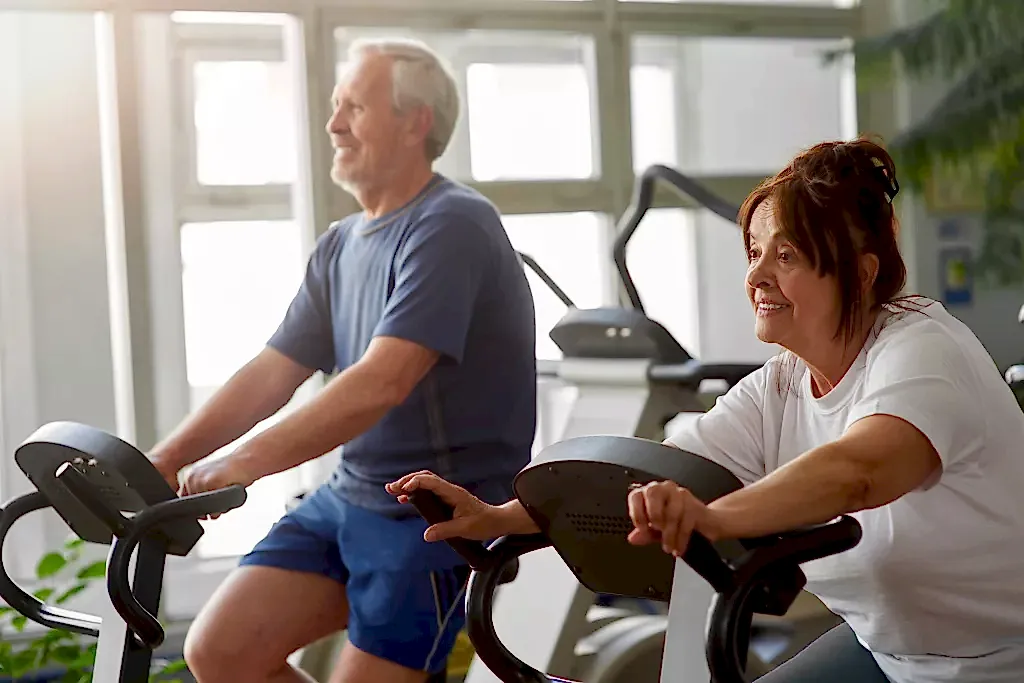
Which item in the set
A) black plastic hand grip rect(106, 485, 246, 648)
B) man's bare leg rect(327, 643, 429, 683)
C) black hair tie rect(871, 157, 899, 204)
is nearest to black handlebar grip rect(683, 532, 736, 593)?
black hair tie rect(871, 157, 899, 204)

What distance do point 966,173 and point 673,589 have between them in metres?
3.17

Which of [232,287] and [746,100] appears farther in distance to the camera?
[746,100]

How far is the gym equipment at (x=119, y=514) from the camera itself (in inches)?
68.5

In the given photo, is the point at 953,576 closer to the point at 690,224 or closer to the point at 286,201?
the point at 286,201

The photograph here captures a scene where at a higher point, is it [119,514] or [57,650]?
[119,514]

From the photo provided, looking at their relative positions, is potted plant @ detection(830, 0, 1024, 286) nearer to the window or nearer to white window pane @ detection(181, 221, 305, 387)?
the window

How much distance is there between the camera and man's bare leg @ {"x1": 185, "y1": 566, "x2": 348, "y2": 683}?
2029 mm

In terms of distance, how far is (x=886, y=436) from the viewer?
1.32m

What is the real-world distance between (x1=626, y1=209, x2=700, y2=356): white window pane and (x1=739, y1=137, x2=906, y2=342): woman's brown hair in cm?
284

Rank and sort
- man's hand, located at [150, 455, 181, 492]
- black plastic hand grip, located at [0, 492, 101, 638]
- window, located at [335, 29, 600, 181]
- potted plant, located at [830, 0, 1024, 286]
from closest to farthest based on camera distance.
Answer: black plastic hand grip, located at [0, 492, 101, 638]
man's hand, located at [150, 455, 181, 492]
potted plant, located at [830, 0, 1024, 286]
window, located at [335, 29, 600, 181]

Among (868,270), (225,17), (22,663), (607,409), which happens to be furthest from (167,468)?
(225,17)

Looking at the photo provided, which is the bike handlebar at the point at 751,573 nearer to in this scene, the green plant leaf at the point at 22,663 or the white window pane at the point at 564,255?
the green plant leaf at the point at 22,663

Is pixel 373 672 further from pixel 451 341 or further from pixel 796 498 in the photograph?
pixel 796 498

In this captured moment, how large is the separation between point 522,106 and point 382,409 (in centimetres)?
231
